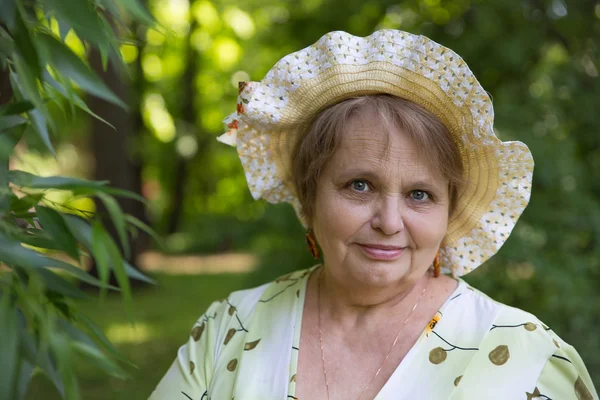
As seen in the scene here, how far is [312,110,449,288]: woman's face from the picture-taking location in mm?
1992

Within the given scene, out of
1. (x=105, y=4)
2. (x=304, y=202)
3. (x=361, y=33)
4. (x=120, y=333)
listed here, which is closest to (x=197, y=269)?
(x=120, y=333)

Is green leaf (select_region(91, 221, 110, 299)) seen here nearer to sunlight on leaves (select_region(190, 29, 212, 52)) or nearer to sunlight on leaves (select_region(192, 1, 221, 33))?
sunlight on leaves (select_region(192, 1, 221, 33))

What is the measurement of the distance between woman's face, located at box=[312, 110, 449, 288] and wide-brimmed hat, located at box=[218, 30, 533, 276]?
0.13 m

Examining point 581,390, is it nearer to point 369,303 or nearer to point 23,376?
point 369,303

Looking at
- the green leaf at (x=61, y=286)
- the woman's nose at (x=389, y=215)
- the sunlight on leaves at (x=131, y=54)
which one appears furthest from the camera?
the sunlight on leaves at (x=131, y=54)

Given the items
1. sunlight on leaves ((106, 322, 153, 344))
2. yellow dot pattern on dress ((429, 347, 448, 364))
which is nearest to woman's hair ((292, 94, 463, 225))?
yellow dot pattern on dress ((429, 347, 448, 364))

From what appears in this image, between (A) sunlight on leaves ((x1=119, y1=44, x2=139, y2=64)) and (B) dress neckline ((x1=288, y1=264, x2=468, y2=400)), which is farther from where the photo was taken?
(A) sunlight on leaves ((x1=119, y1=44, x2=139, y2=64))

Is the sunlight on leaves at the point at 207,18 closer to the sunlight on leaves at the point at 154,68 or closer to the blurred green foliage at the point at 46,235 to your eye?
the sunlight on leaves at the point at 154,68

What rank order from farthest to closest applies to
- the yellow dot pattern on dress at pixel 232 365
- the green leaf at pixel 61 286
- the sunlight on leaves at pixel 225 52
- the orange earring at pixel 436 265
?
the sunlight on leaves at pixel 225 52 → the orange earring at pixel 436 265 → the yellow dot pattern on dress at pixel 232 365 → the green leaf at pixel 61 286

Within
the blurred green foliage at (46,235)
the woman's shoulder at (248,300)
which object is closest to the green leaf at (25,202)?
the blurred green foliage at (46,235)

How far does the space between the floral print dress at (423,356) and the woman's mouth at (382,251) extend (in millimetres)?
242

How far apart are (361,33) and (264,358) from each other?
109 inches

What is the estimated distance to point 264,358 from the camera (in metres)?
2.14

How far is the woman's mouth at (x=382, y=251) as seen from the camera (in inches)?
78.8
